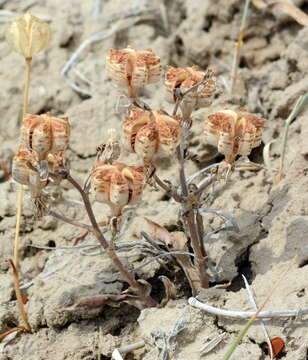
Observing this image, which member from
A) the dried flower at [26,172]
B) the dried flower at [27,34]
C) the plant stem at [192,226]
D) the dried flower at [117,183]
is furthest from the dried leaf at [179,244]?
the dried flower at [27,34]

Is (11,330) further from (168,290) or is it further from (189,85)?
(189,85)

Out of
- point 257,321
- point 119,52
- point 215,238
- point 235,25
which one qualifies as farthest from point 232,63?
point 257,321

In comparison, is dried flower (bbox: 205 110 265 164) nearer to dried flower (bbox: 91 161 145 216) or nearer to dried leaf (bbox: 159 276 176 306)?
dried flower (bbox: 91 161 145 216)

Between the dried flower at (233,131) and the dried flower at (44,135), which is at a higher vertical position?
the dried flower at (233,131)

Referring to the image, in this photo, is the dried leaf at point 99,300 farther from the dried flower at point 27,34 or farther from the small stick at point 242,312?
the dried flower at point 27,34

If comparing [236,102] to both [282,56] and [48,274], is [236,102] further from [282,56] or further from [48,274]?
[48,274]

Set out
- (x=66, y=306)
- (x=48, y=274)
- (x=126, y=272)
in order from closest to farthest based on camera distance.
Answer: (x=126, y=272) → (x=66, y=306) → (x=48, y=274)

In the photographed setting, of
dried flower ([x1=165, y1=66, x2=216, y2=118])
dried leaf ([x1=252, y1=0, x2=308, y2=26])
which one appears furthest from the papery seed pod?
dried leaf ([x1=252, y1=0, x2=308, y2=26])
